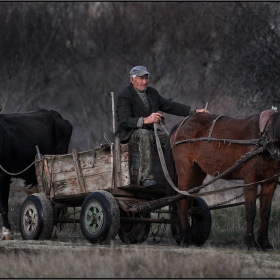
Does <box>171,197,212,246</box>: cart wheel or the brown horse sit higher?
the brown horse

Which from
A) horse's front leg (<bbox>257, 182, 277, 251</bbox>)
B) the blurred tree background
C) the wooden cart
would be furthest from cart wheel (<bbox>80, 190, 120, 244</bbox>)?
the blurred tree background

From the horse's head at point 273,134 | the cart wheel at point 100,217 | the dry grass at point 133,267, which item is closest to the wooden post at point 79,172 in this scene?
the cart wheel at point 100,217

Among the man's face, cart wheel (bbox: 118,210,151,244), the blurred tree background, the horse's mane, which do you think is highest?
the blurred tree background

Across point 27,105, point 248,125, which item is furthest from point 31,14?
point 248,125

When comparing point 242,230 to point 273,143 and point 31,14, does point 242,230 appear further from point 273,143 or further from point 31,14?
point 31,14

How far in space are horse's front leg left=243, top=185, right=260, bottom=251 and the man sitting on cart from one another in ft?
4.23

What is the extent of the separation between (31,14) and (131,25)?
2958 millimetres

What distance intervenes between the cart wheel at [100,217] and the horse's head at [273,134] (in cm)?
205

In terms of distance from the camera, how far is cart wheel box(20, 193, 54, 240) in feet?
33.6


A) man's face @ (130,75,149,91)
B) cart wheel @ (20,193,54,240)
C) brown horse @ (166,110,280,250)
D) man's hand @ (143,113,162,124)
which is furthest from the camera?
cart wheel @ (20,193,54,240)

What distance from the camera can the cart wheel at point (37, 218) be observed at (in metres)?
10.2

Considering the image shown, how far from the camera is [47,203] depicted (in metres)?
10.3

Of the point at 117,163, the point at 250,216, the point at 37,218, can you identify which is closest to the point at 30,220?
the point at 37,218

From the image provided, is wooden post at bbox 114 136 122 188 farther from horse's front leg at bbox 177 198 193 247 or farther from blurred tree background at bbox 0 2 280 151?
blurred tree background at bbox 0 2 280 151
